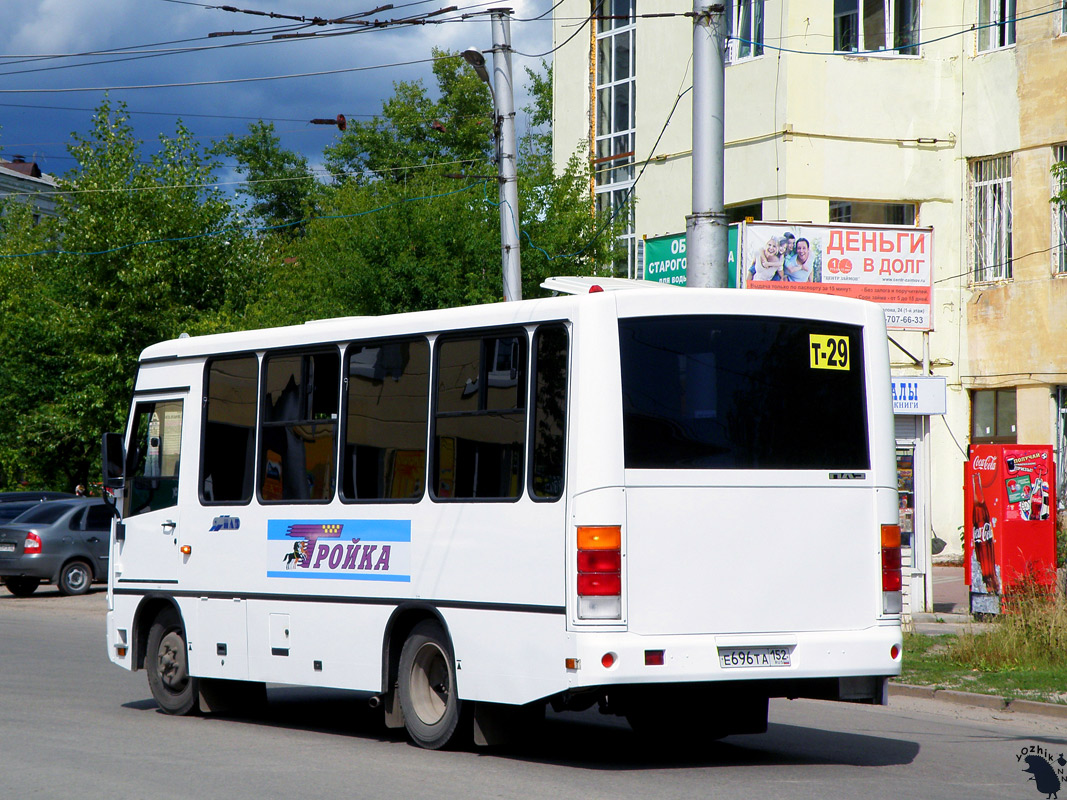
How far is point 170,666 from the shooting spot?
38.7ft

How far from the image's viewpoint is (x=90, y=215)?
36.1 metres

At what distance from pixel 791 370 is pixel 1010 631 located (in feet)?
21.1

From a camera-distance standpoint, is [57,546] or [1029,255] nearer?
[57,546]

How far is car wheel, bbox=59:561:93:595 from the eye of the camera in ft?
88.7

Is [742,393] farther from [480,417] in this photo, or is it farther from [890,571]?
[480,417]

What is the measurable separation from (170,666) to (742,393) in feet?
18.6

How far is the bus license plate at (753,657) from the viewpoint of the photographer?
27.7 feet

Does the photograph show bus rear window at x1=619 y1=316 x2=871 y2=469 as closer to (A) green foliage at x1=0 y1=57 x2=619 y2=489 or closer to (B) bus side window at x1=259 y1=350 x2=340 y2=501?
(B) bus side window at x1=259 y1=350 x2=340 y2=501

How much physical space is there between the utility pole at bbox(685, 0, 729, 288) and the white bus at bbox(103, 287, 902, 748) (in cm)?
431

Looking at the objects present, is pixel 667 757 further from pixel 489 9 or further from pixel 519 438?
pixel 489 9

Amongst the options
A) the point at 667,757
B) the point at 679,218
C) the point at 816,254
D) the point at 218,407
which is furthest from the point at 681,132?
the point at 667,757

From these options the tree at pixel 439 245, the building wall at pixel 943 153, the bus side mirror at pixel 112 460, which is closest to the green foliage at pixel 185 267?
the tree at pixel 439 245

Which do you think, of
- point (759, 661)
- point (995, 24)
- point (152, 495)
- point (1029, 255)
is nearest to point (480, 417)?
point (759, 661)

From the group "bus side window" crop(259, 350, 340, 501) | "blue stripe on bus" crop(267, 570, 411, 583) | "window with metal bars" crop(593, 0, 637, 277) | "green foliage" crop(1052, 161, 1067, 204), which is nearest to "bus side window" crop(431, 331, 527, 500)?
"blue stripe on bus" crop(267, 570, 411, 583)
